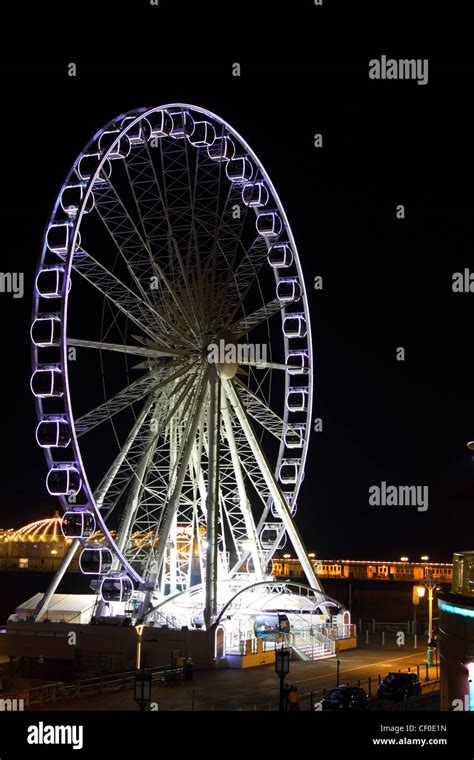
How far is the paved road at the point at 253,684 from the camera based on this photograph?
3341cm

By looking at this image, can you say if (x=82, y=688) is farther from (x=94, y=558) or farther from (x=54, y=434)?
(x=54, y=434)

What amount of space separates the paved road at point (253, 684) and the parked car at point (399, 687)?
2.06m

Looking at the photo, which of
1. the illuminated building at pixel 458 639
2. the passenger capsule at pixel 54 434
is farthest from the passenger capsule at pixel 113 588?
the illuminated building at pixel 458 639

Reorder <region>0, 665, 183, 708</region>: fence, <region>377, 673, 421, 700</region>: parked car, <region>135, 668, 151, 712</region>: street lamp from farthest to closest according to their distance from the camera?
<region>377, 673, 421, 700</region>: parked car → <region>0, 665, 183, 708</region>: fence → <region>135, 668, 151, 712</region>: street lamp

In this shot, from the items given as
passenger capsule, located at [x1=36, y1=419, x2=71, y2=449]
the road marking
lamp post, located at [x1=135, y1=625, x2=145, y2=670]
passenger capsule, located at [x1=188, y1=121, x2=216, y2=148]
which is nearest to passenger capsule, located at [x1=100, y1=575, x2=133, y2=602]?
lamp post, located at [x1=135, y1=625, x2=145, y2=670]

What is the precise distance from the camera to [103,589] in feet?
148

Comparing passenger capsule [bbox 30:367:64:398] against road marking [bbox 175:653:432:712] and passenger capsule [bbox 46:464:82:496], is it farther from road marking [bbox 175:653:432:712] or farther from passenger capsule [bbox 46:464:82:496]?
road marking [bbox 175:653:432:712]

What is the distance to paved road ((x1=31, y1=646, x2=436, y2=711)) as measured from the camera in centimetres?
3341

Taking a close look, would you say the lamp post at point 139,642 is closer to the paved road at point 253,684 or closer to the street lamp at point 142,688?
the paved road at point 253,684

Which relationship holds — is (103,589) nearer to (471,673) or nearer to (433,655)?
(433,655)

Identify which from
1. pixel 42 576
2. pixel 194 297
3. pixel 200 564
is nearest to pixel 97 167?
pixel 194 297

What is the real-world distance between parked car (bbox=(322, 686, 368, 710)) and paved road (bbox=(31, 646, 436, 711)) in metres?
1.36

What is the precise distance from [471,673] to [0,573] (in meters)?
96.9

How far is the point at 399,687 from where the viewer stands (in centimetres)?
3431
